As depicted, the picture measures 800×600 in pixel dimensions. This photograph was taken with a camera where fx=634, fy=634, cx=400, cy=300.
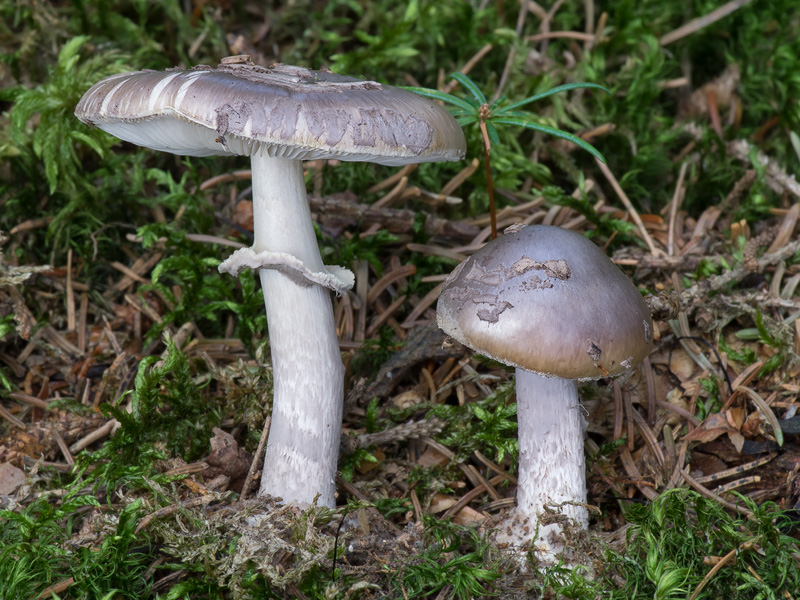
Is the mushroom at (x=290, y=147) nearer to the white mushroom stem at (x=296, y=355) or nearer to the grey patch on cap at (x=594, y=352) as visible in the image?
the white mushroom stem at (x=296, y=355)

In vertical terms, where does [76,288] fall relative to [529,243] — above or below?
below

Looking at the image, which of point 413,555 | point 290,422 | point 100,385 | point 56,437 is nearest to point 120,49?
point 100,385

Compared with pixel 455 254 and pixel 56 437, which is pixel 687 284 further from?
pixel 56 437

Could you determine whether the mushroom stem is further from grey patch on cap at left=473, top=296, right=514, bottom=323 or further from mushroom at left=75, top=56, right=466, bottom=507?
grey patch on cap at left=473, top=296, right=514, bottom=323

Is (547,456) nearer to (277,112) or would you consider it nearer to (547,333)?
(547,333)

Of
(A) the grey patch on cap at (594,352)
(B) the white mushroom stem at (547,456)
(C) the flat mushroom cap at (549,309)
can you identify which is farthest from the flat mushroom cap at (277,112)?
(B) the white mushroom stem at (547,456)

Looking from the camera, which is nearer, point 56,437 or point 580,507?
point 580,507

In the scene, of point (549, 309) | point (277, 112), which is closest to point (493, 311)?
point (549, 309)
